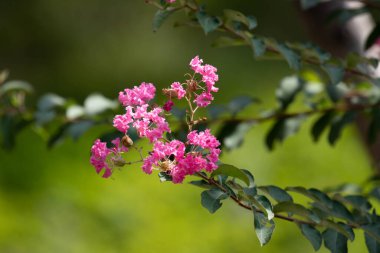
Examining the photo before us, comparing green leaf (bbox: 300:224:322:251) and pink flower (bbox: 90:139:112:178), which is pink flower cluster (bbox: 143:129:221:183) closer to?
pink flower (bbox: 90:139:112:178)

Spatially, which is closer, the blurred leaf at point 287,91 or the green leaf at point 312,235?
the green leaf at point 312,235

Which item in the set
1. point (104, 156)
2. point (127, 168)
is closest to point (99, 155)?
point (104, 156)

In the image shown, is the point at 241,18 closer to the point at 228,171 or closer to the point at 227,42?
the point at 227,42

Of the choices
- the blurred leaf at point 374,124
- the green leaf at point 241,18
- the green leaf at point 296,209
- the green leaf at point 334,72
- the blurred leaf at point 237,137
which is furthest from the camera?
the blurred leaf at point 237,137

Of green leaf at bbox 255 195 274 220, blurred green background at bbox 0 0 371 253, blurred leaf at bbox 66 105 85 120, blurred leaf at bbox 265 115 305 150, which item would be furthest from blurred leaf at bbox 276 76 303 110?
blurred green background at bbox 0 0 371 253

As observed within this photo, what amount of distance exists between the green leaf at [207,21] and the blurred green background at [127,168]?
1.60m

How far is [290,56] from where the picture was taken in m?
1.13

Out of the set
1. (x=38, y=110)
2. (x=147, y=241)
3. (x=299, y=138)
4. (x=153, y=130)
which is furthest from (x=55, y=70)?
(x=153, y=130)

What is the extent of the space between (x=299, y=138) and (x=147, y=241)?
1148 mm

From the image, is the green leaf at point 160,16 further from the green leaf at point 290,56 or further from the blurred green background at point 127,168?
the blurred green background at point 127,168

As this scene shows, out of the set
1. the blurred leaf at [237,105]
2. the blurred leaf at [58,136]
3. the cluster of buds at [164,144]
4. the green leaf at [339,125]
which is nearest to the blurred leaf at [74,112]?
the blurred leaf at [58,136]

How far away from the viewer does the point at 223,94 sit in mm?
3824

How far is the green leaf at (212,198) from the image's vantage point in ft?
2.75

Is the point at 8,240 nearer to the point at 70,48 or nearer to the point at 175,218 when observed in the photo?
the point at 175,218
